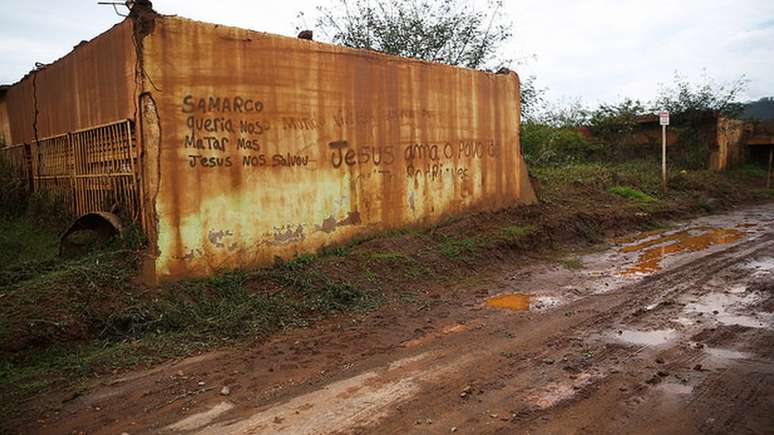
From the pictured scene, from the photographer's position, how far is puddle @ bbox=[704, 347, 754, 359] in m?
4.57

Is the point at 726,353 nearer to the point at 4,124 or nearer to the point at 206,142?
the point at 206,142

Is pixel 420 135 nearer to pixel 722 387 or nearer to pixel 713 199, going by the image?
pixel 722 387

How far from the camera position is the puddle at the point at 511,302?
6.36 meters

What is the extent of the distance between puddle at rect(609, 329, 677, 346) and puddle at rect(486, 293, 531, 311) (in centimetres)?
123

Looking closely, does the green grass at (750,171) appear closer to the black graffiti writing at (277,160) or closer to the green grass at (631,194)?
the green grass at (631,194)

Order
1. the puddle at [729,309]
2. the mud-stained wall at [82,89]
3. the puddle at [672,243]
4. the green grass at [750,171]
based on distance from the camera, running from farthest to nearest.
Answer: the green grass at [750,171]
the puddle at [672,243]
the mud-stained wall at [82,89]
the puddle at [729,309]

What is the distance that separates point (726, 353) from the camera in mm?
4668

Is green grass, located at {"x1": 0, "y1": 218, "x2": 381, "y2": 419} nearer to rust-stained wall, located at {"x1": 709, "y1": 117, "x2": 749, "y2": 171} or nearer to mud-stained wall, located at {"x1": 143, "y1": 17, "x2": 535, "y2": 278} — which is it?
mud-stained wall, located at {"x1": 143, "y1": 17, "x2": 535, "y2": 278}

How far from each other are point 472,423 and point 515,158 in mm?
8613

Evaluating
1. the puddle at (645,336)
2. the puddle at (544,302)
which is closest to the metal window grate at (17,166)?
the puddle at (544,302)

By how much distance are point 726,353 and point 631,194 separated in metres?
10.7

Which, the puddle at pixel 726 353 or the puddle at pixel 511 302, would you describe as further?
the puddle at pixel 511 302

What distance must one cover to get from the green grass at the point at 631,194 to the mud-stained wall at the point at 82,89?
12.6 metres

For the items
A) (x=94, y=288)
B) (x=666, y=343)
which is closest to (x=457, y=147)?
(x=666, y=343)
